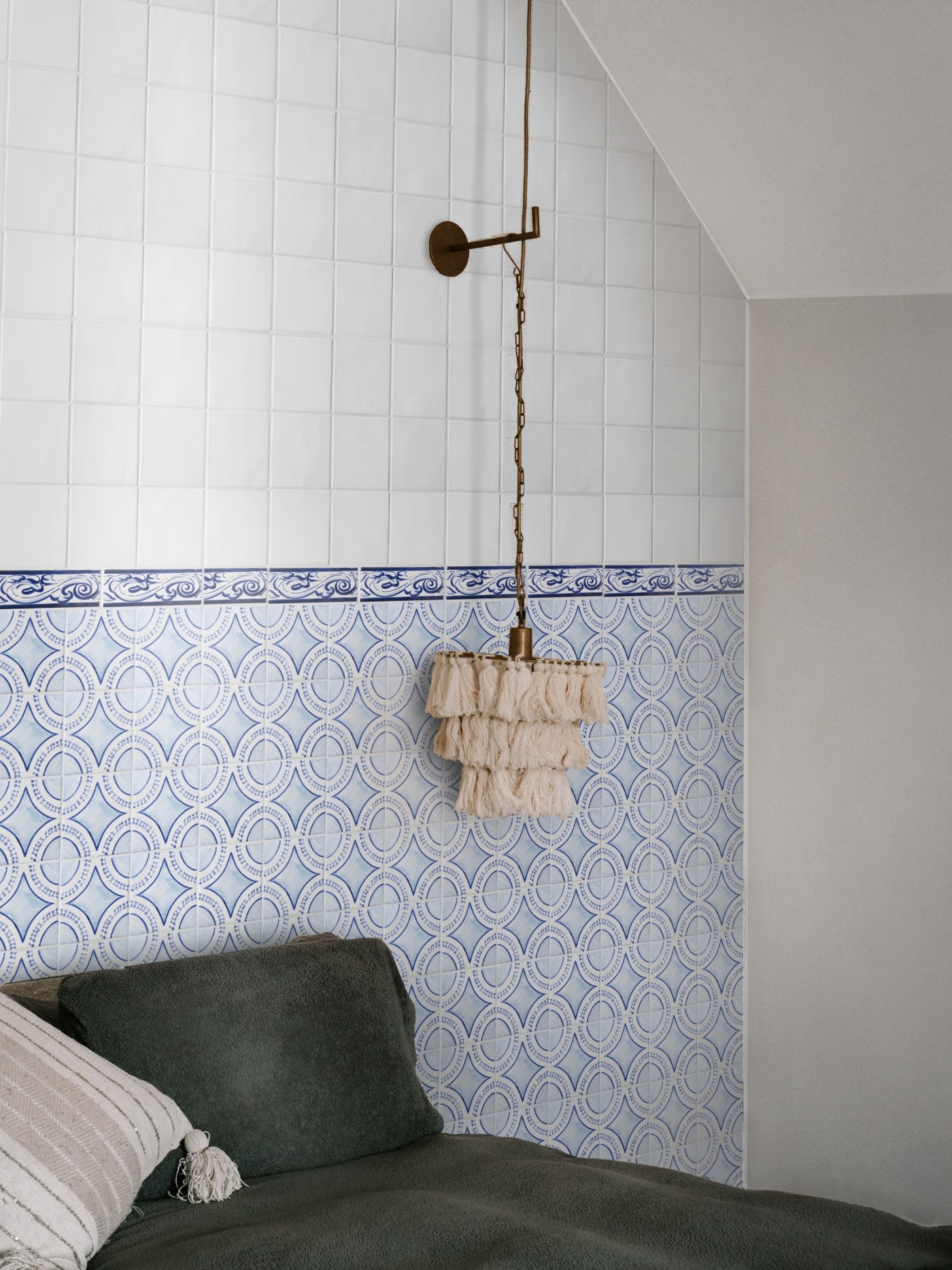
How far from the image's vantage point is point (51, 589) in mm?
2248

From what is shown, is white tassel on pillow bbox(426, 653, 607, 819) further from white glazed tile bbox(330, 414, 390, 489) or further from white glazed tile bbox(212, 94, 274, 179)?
white glazed tile bbox(212, 94, 274, 179)

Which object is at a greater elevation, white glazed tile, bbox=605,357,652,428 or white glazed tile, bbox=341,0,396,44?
white glazed tile, bbox=341,0,396,44


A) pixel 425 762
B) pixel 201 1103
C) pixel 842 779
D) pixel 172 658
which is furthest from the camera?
pixel 842 779

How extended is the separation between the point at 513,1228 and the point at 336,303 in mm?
1614

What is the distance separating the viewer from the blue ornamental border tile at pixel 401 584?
256cm

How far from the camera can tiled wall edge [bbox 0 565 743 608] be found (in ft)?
7.42

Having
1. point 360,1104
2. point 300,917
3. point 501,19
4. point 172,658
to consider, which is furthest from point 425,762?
point 501,19

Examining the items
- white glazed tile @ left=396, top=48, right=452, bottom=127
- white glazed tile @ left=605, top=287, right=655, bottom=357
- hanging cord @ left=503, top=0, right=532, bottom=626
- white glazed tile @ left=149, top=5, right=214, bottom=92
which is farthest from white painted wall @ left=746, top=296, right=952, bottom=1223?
white glazed tile @ left=149, top=5, right=214, bottom=92

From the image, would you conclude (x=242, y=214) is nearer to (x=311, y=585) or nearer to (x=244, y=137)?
(x=244, y=137)

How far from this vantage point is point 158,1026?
6.55 ft

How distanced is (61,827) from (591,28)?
1.87 meters

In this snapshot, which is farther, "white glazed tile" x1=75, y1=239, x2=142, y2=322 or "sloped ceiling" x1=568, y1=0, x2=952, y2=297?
"sloped ceiling" x1=568, y1=0, x2=952, y2=297

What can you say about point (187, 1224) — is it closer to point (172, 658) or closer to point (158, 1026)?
point (158, 1026)

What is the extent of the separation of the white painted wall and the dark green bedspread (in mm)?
1016
